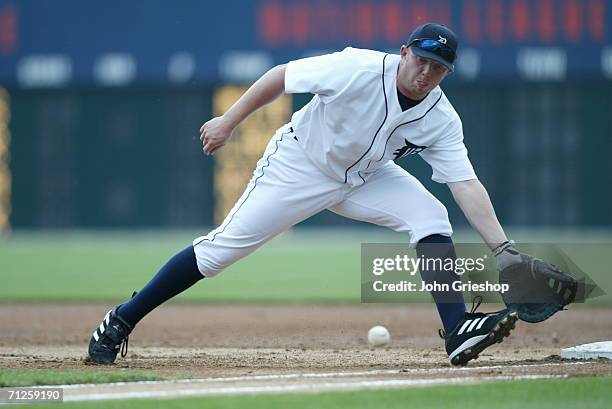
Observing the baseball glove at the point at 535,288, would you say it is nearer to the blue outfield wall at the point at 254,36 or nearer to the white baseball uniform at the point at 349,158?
the white baseball uniform at the point at 349,158

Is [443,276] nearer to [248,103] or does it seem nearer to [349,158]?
[349,158]

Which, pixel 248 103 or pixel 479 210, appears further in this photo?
pixel 479 210

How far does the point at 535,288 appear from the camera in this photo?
15.4 ft

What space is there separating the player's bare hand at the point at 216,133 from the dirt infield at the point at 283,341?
2.94 ft

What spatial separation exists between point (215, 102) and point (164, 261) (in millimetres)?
3101

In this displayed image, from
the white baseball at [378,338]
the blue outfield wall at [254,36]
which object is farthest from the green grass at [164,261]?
the white baseball at [378,338]

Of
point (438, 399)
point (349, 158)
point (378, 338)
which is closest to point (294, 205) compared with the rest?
point (349, 158)

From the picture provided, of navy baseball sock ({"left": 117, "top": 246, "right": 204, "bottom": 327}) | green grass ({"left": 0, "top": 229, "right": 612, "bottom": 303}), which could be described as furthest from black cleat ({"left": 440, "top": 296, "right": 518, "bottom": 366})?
green grass ({"left": 0, "top": 229, "right": 612, "bottom": 303})

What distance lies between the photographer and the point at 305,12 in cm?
1423

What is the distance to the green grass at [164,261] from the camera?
9.52 meters

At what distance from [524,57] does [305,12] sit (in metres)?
2.76

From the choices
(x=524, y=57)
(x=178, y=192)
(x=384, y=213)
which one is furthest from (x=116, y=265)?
(x=384, y=213)

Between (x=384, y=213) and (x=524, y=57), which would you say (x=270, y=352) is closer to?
(x=384, y=213)

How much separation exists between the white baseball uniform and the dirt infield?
57cm
